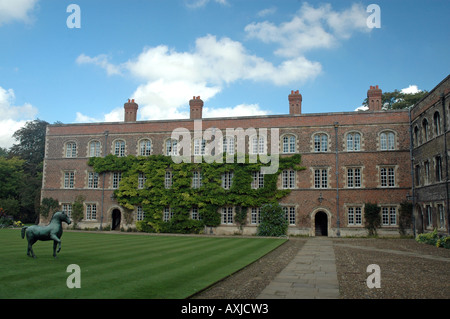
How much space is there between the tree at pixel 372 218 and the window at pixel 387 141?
15.7 feet

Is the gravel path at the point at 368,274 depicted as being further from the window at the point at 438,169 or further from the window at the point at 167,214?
the window at the point at 167,214

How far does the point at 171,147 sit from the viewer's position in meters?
34.9

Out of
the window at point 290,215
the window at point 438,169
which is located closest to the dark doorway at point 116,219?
the window at point 290,215

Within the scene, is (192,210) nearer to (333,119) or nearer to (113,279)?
(333,119)

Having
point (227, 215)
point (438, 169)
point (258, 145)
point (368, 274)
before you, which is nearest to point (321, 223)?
point (227, 215)

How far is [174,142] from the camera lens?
34844mm

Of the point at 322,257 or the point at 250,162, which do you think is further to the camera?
the point at 250,162

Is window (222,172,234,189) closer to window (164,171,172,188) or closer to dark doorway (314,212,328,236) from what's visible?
window (164,171,172,188)

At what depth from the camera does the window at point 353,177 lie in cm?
3108

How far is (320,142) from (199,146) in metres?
10.5

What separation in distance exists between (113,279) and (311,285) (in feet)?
17.8

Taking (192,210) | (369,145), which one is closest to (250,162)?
(192,210)

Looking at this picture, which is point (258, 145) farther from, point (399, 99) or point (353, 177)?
point (399, 99)

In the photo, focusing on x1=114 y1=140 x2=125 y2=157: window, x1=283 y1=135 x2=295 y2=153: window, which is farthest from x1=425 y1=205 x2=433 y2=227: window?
x1=114 y1=140 x2=125 y2=157: window
